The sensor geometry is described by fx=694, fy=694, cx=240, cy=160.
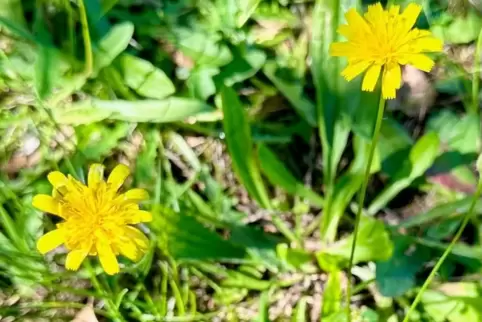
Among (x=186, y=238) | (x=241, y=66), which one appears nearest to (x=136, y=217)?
(x=186, y=238)

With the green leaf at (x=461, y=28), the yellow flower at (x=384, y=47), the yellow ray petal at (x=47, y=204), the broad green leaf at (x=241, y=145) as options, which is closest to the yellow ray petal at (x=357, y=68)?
the yellow flower at (x=384, y=47)

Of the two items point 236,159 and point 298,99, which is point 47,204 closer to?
point 236,159

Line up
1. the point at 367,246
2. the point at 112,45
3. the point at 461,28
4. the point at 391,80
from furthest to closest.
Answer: the point at 461,28 < the point at 112,45 < the point at 367,246 < the point at 391,80

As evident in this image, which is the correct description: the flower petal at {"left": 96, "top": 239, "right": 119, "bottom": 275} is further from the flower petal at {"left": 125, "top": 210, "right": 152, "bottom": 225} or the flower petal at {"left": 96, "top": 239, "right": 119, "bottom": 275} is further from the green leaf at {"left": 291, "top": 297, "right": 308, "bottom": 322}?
the green leaf at {"left": 291, "top": 297, "right": 308, "bottom": 322}

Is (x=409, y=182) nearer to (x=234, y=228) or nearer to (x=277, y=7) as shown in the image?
(x=234, y=228)

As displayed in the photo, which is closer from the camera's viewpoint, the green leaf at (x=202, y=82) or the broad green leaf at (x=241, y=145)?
the broad green leaf at (x=241, y=145)

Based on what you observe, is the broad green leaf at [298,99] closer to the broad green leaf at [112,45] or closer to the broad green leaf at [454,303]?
the broad green leaf at [112,45]

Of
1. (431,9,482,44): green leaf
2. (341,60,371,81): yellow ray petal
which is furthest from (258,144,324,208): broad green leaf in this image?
(431,9,482,44): green leaf
